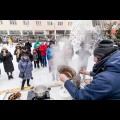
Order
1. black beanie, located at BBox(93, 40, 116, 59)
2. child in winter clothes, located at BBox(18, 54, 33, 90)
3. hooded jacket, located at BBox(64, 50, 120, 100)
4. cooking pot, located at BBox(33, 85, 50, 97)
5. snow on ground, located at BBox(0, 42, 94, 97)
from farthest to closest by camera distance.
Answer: snow on ground, located at BBox(0, 42, 94, 97) < child in winter clothes, located at BBox(18, 54, 33, 90) < cooking pot, located at BBox(33, 85, 50, 97) < black beanie, located at BBox(93, 40, 116, 59) < hooded jacket, located at BBox(64, 50, 120, 100)

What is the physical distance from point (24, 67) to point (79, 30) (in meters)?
11.9

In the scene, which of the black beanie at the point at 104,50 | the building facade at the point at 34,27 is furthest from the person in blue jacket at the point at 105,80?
the building facade at the point at 34,27

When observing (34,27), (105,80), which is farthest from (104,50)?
(34,27)

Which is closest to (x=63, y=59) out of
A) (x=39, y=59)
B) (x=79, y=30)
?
(x=39, y=59)

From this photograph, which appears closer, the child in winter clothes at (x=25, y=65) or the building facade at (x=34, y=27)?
the child in winter clothes at (x=25, y=65)

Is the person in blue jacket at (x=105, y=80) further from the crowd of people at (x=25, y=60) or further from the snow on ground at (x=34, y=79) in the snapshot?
the snow on ground at (x=34, y=79)

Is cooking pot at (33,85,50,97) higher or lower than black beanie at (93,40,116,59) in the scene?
lower

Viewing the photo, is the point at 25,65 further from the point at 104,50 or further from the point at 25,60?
the point at 104,50

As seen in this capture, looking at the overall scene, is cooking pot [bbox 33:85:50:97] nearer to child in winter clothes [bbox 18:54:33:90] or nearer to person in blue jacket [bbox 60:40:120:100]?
person in blue jacket [bbox 60:40:120:100]

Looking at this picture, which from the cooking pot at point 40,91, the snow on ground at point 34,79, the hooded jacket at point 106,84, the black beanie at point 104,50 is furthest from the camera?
the snow on ground at point 34,79

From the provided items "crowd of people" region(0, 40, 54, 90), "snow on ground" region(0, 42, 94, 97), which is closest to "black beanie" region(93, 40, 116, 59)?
"crowd of people" region(0, 40, 54, 90)

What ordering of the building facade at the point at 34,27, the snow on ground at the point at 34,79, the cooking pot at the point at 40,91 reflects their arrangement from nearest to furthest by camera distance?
the cooking pot at the point at 40,91, the snow on ground at the point at 34,79, the building facade at the point at 34,27

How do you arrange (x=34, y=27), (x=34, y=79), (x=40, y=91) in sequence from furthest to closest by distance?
(x=34, y=27), (x=34, y=79), (x=40, y=91)
